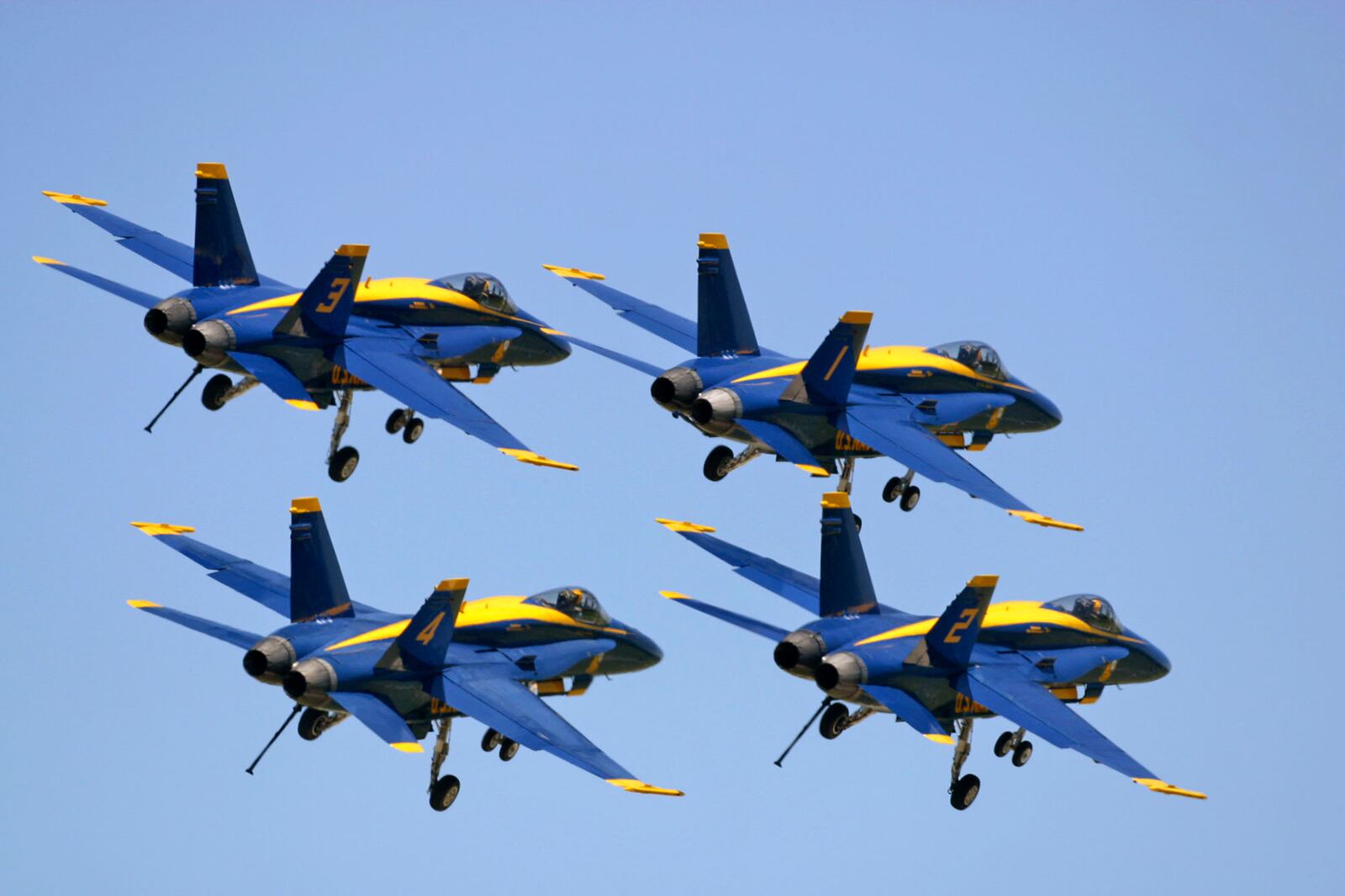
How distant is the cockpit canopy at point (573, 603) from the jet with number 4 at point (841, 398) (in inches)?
185

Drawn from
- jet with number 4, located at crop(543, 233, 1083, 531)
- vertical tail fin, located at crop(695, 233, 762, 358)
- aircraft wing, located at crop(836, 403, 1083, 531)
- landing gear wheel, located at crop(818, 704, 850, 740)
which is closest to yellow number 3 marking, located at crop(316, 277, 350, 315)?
jet with number 4, located at crop(543, 233, 1083, 531)

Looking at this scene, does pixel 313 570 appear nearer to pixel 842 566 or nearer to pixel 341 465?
pixel 341 465

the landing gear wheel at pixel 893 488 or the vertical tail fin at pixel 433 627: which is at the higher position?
the landing gear wheel at pixel 893 488

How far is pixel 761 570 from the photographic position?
88.2 metres

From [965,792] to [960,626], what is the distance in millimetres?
4199

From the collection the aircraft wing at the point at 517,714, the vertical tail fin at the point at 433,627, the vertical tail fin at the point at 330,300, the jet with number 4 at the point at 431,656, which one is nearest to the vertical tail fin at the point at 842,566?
the jet with number 4 at the point at 431,656

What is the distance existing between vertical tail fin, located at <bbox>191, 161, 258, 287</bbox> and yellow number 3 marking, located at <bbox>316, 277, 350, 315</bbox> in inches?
155

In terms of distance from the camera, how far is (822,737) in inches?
3280

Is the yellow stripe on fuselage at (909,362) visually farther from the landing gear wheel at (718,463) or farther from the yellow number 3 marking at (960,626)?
the yellow number 3 marking at (960,626)

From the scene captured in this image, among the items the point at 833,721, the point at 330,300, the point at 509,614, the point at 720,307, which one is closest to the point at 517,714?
the point at 509,614

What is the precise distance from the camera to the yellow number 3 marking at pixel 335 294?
84688 mm

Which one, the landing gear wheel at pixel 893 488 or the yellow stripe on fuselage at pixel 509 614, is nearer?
the yellow stripe on fuselage at pixel 509 614

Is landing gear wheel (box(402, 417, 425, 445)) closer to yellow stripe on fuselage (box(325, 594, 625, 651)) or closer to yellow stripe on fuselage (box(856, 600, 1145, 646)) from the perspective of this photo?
yellow stripe on fuselage (box(325, 594, 625, 651))

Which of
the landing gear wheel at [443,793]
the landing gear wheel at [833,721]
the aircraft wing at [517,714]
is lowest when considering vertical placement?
the landing gear wheel at [443,793]
